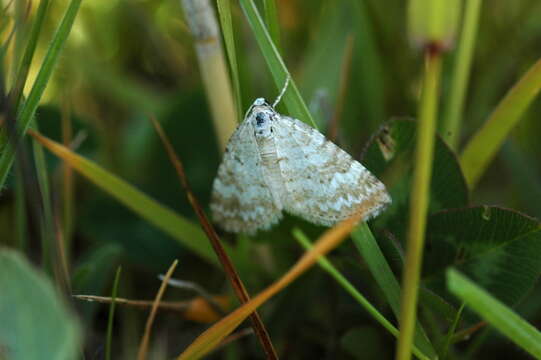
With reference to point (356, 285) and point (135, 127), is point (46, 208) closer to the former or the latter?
point (356, 285)

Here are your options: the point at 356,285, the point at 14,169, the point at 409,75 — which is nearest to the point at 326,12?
the point at 409,75

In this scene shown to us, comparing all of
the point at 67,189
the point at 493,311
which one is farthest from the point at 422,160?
the point at 67,189

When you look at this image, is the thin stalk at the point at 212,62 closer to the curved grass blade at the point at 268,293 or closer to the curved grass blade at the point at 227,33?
the curved grass blade at the point at 227,33

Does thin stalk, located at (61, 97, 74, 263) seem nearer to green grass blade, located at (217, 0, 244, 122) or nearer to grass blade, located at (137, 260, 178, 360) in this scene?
grass blade, located at (137, 260, 178, 360)

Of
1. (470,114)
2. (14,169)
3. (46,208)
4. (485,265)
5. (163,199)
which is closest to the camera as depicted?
(485,265)

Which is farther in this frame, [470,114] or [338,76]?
[470,114]
